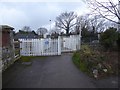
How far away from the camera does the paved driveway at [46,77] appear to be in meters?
8.88

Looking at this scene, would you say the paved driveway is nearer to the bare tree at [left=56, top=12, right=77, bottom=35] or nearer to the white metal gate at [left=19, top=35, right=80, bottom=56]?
the white metal gate at [left=19, top=35, right=80, bottom=56]

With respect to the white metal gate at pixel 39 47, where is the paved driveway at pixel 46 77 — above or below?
below

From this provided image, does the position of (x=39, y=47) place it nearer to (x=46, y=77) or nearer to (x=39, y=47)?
(x=39, y=47)

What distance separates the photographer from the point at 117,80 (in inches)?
383

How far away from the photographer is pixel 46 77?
10.2 meters

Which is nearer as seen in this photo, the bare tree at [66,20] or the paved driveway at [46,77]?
the paved driveway at [46,77]

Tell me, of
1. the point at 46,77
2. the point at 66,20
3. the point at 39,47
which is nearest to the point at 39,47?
the point at 39,47

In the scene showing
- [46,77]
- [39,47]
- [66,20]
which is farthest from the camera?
[66,20]

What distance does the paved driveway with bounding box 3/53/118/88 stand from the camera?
8.88 metres

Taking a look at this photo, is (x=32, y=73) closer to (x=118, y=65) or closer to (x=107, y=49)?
(x=118, y=65)

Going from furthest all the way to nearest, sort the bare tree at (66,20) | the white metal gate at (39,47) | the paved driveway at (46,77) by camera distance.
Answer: the bare tree at (66,20) → the white metal gate at (39,47) → the paved driveway at (46,77)

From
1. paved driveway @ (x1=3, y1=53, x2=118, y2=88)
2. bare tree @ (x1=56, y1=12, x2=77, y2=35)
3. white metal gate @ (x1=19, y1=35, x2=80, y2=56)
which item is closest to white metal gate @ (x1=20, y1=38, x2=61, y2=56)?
white metal gate @ (x1=19, y1=35, x2=80, y2=56)

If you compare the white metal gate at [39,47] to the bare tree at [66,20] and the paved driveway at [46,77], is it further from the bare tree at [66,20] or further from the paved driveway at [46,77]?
the bare tree at [66,20]

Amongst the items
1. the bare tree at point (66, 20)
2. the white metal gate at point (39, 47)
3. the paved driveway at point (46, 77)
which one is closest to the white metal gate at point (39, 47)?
the white metal gate at point (39, 47)
